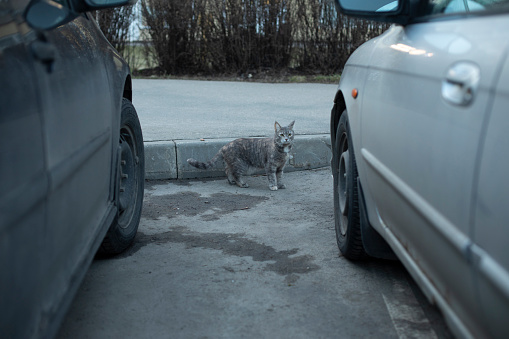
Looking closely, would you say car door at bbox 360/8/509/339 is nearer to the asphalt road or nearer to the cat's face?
the asphalt road

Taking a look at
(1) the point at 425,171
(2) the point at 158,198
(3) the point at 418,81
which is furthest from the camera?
(2) the point at 158,198

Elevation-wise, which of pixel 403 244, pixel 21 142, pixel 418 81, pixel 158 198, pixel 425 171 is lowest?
pixel 158 198

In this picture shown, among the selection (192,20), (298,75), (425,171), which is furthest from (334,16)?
(425,171)

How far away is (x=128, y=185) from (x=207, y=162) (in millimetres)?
2266

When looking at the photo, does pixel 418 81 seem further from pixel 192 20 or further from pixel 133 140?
pixel 192 20

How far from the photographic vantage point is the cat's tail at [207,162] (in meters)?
6.05

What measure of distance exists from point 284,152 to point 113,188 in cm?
314

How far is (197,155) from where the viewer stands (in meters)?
6.29

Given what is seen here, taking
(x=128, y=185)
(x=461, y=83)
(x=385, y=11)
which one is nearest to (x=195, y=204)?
(x=128, y=185)

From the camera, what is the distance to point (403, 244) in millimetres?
2500

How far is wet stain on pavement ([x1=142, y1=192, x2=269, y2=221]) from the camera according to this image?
4.91 m

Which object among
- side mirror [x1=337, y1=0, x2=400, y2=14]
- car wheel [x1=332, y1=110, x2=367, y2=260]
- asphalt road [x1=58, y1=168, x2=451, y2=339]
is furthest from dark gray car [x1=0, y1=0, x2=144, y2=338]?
car wheel [x1=332, y1=110, x2=367, y2=260]

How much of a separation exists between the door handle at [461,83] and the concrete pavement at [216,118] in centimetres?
452

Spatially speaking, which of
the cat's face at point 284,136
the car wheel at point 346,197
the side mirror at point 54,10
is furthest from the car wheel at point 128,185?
the cat's face at point 284,136
